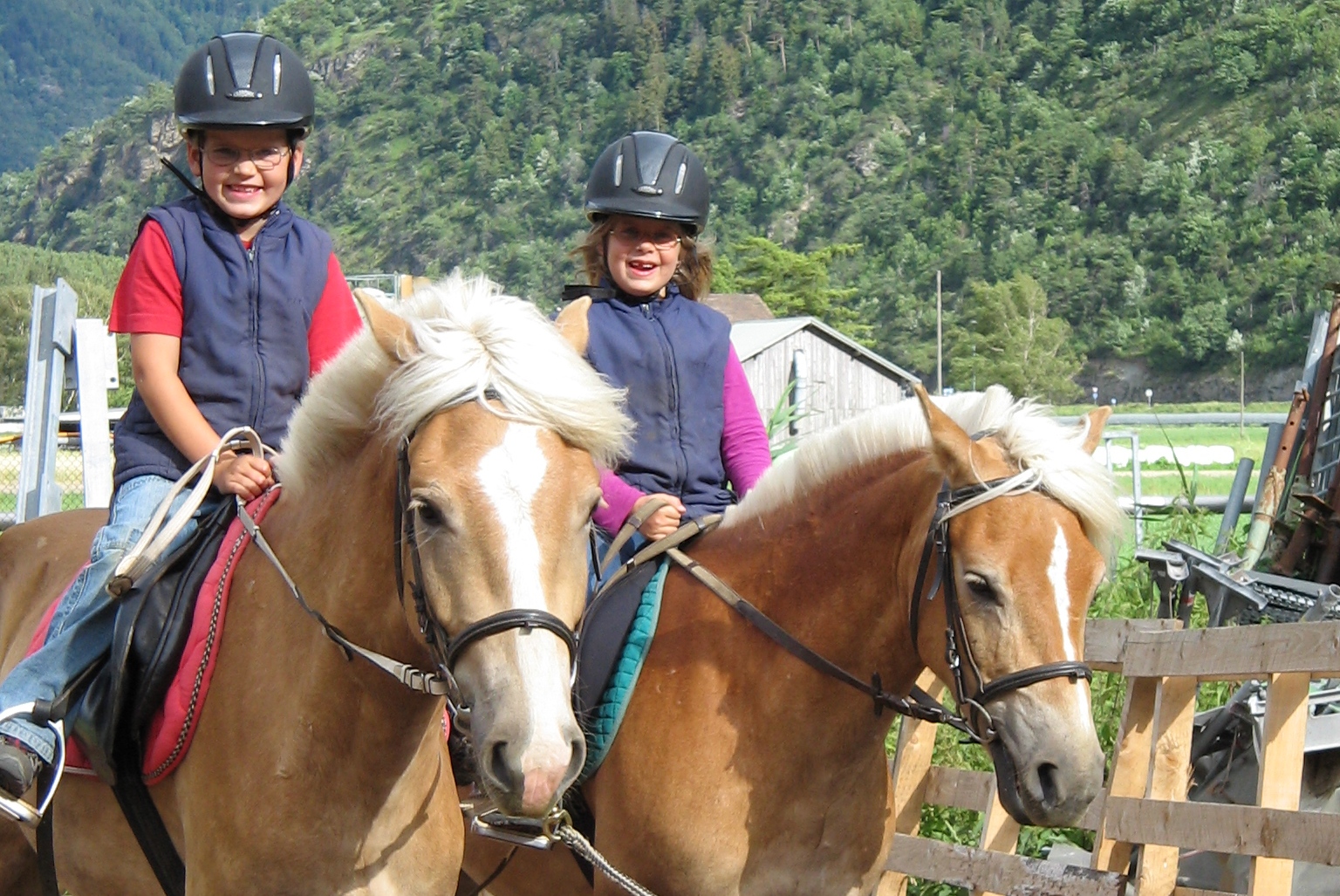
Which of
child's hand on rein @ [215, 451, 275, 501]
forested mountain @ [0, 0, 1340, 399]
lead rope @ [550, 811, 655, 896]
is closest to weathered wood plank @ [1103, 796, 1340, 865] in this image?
lead rope @ [550, 811, 655, 896]

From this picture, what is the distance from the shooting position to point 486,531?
9.46 ft

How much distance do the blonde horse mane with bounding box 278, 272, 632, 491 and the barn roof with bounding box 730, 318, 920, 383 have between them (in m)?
50.1

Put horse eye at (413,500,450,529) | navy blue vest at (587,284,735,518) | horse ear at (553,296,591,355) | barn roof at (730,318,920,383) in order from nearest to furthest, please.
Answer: horse eye at (413,500,450,529)
horse ear at (553,296,591,355)
navy blue vest at (587,284,735,518)
barn roof at (730,318,920,383)

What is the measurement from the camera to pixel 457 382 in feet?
10.1

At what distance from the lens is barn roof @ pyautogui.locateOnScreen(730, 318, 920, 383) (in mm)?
57062

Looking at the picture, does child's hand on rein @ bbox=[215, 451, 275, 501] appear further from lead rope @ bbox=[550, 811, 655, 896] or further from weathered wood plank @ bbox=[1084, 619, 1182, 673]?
weathered wood plank @ bbox=[1084, 619, 1182, 673]

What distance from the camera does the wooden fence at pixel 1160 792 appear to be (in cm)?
450

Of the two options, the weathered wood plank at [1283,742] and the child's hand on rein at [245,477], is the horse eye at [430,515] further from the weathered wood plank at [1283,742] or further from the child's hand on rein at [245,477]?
the weathered wood plank at [1283,742]

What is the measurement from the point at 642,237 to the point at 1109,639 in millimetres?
2344

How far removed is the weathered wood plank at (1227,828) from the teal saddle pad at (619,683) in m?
1.90

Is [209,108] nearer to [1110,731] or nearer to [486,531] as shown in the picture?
[486,531]

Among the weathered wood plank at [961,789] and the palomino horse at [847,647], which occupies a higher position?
the palomino horse at [847,647]

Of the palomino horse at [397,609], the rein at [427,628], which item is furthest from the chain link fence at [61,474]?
the rein at [427,628]

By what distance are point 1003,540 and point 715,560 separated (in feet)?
3.47
